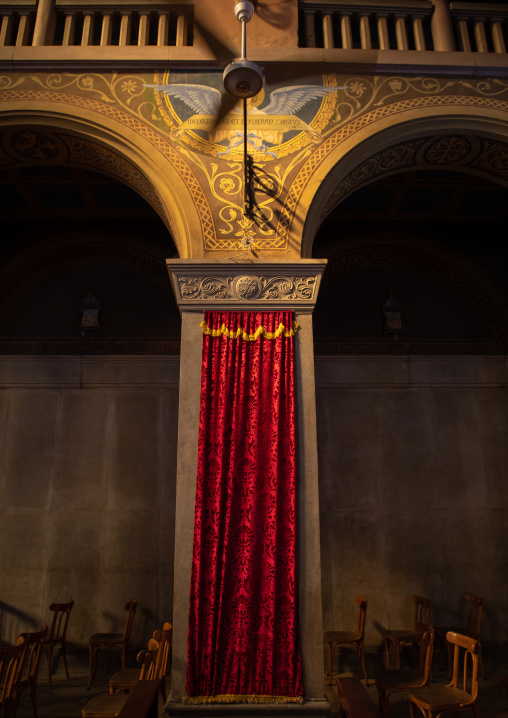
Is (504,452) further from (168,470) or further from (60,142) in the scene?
(60,142)

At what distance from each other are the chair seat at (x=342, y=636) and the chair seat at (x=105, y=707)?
7.48ft

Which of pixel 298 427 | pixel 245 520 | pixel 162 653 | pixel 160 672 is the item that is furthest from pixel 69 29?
pixel 160 672

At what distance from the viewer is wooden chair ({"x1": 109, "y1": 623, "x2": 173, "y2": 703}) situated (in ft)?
12.6

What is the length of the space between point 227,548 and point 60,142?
12.9 ft

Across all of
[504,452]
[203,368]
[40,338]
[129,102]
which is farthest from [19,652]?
[504,452]

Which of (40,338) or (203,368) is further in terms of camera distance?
(40,338)

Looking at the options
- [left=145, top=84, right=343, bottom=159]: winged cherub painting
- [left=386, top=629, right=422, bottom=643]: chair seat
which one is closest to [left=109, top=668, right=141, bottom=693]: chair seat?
[left=386, top=629, right=422, bottom=643]: chair seat

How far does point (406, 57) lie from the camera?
510 cm

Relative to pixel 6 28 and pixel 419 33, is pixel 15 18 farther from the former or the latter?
pixel 419 33

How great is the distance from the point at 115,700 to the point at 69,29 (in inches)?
230

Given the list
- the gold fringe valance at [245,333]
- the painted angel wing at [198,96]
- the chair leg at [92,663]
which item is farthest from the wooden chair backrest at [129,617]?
the painted angel wing at [198,96]

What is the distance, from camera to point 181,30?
526cm

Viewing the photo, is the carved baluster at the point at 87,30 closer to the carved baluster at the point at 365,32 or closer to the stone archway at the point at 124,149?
the stone archway at the point at 124,149

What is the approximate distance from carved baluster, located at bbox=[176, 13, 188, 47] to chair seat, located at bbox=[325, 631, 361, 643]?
5961mm
